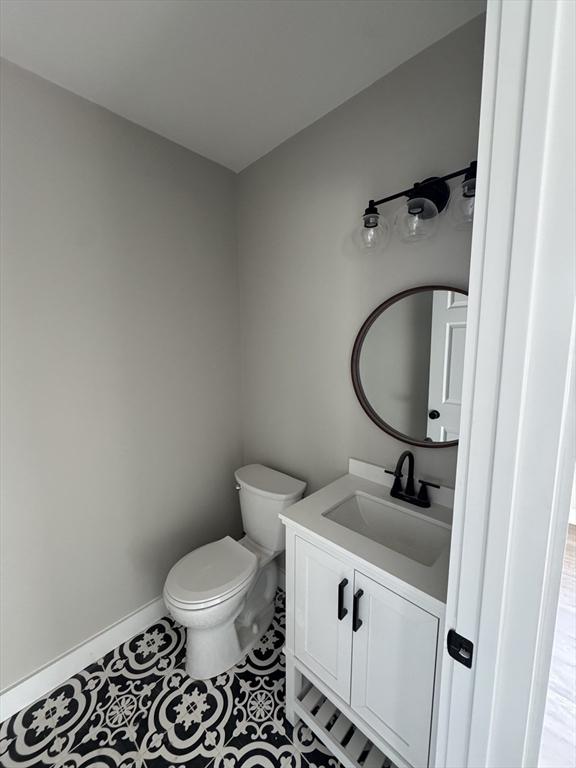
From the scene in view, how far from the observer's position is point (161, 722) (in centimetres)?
132

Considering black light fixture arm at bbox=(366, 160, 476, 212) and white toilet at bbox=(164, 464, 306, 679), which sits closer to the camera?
black light fixture arm at bbox=(366, 160, 476, 212)

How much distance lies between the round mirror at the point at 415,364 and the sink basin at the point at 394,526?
11.3 inches

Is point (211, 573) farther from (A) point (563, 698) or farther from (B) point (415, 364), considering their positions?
(A) point (563, 698)

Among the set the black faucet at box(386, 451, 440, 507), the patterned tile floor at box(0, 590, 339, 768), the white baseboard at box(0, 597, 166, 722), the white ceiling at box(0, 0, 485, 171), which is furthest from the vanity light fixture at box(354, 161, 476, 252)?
the white baseboard at box(0, 597, 166, 722)

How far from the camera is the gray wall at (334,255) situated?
1.17 meters

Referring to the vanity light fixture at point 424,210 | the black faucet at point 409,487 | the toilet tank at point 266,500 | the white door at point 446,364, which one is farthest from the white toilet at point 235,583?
the vanity light fixture at point 424,210

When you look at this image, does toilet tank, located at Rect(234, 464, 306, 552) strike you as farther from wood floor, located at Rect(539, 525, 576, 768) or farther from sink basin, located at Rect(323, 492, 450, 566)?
wood floor, located at Rect(539, 525, 576, 768)

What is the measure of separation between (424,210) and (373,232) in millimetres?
209

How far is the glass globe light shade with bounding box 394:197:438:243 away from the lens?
115cm

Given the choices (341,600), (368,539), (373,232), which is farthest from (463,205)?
(341,600)

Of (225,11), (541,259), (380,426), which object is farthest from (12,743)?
(225,11)

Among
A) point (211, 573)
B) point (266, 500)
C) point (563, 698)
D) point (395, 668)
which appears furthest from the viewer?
point (266, 500)

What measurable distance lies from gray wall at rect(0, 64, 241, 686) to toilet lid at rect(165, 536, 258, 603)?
0.32 m

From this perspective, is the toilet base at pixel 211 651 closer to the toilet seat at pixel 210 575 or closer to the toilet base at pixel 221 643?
the toilet base at pixel 221 643
